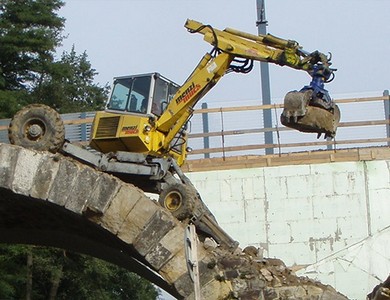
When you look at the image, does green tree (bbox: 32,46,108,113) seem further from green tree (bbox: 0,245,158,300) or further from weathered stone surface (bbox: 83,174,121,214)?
weathered stone surface (bbox: 83,174,121,214)

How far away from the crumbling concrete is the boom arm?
21.5 ft

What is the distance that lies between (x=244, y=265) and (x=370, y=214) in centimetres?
1127

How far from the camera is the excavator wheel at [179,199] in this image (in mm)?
20141

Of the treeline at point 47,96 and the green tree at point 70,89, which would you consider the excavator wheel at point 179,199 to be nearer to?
the treeline at point 47,96

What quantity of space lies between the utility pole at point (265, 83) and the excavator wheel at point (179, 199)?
825 cm

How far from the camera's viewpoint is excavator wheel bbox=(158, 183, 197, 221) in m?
20.1

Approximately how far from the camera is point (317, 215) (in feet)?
86.2

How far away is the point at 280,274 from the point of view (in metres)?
15.9

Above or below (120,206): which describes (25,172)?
above

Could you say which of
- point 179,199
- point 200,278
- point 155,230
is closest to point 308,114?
point 179,199

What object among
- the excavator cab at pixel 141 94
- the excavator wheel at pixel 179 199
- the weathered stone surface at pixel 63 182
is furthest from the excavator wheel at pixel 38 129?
the excavator cab at pixel 141 94

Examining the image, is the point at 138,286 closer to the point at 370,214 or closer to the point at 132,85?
the point at 370,214

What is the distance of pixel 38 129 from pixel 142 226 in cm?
429

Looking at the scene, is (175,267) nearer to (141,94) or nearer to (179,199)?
(179,199)
